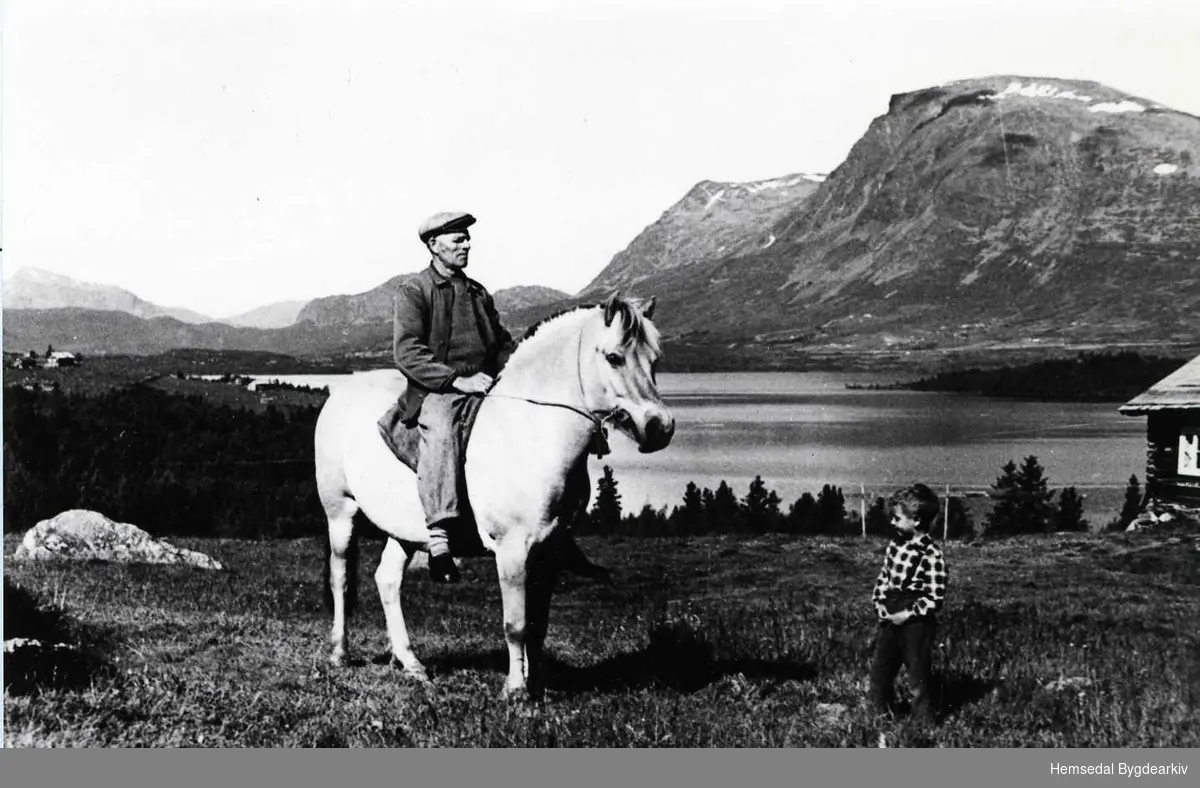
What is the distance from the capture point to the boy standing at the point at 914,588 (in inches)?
203

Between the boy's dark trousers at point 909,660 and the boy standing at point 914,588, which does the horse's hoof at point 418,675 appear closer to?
the boy's dark trousers at point 909,660

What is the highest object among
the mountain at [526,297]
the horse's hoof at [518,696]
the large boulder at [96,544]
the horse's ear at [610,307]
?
the mountain at [526,297]

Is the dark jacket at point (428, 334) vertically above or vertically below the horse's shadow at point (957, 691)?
above

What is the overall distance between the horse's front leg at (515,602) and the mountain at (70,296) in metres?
5.57

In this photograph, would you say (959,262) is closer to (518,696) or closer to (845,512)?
(845,512)

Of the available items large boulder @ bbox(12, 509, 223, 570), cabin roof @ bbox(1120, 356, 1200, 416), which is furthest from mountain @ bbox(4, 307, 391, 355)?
cabin roof @ bbox(1120, 356, 1200, 416)

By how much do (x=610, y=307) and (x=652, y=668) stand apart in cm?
243

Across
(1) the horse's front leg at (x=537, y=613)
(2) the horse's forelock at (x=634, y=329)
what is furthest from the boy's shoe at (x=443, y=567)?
(2) the horse's forelock at (x=634, y=329)

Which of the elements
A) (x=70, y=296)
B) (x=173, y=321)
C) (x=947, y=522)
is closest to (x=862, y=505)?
(x=947, y=522)

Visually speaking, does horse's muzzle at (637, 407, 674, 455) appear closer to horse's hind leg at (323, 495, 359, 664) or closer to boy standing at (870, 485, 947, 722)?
boy standing at (870, 485, 947, 722)

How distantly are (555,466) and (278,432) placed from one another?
19.9ft

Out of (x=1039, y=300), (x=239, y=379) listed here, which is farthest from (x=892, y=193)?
(x=239, y=379)

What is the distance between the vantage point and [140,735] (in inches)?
222

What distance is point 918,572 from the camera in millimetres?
5168
